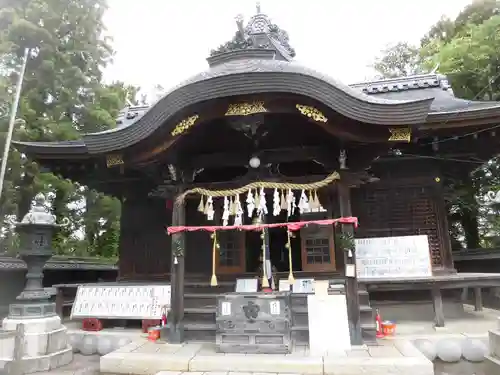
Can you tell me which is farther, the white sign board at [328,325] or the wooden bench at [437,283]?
the wooden bench at [437,283]

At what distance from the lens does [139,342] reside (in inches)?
275

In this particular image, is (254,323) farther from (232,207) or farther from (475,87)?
(475,87)

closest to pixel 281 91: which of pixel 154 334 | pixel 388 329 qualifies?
pixel 388 329

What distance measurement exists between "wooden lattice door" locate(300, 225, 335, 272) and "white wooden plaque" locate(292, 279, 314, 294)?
24.9 inches

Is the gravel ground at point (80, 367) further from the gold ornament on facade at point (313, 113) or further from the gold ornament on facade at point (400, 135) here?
the gold ornament on facade at point (400, 135)

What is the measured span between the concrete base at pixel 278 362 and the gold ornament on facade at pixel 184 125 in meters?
3.82

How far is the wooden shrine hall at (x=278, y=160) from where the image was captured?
6508 millimetres

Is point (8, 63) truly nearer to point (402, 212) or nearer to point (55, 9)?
point (55, 9)

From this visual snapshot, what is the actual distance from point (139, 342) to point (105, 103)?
12730 millimetres

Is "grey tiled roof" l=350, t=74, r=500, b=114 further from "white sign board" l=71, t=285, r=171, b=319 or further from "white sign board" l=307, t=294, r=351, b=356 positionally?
"white sign board" l=71, t=285, r=171, b=319

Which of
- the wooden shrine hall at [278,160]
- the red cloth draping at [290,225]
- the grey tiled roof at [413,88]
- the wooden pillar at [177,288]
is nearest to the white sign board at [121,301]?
the wooden pillar at [177,288]

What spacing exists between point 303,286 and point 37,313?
501cm

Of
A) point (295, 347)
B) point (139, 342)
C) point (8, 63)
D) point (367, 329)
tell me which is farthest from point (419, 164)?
point (8, 63)

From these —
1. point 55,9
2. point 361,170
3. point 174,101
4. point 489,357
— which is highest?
point 55,9
